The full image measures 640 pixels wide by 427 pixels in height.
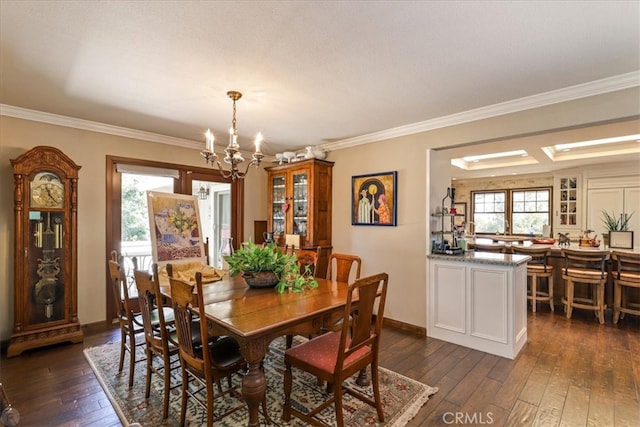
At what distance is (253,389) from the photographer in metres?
1.73

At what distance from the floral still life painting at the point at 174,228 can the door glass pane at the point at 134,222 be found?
31.4 inches

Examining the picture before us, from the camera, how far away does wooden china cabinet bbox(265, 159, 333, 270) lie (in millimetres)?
4434

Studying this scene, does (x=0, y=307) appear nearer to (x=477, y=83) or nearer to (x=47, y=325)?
(x=47, y=325)

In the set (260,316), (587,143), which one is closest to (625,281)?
(587,143)

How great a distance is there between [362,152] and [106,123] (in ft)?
Result: 10.6

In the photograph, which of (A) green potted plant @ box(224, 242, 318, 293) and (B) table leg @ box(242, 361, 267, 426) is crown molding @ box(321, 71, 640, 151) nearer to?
(A) green potted plant @ box(224, 242, 318, 293)

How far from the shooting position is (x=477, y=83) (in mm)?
2588

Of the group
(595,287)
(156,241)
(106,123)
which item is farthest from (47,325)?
(595,287)

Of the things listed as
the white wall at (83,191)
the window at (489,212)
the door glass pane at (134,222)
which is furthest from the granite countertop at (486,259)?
the window at (489,212)

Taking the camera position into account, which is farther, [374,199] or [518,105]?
[374,199]

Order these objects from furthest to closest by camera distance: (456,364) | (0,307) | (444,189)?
(444,189)
(0,307)
(456,364)

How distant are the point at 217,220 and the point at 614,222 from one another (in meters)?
7.42

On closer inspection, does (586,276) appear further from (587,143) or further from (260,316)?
(260,316)

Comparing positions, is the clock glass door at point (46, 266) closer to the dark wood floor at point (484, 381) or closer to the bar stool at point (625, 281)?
the dark wood floor at point (484, 381)
